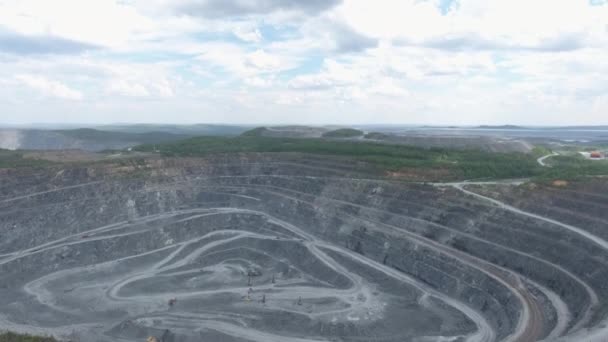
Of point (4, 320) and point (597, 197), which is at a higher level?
point (597, 197)

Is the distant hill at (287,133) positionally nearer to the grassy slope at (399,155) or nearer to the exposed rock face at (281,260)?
the grassy slope at (399,155)

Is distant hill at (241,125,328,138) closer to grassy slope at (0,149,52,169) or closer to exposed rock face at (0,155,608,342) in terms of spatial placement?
exposed rock face at (0,155,608,342)

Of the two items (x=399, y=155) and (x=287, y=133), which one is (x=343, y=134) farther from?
(x=399, y=155)

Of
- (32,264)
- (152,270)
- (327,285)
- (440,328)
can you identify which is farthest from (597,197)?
(32,264)

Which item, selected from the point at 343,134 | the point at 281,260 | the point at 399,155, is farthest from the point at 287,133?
the point at 281,260

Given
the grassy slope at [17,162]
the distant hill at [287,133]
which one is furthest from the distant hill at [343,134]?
the grassy slope at [17,162]

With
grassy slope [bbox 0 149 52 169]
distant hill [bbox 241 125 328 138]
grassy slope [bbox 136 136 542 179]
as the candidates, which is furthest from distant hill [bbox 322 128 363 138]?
grassy slope [bbox 0 149 52 169]

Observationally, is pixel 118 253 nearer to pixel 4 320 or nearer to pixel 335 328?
pixel 4 320
